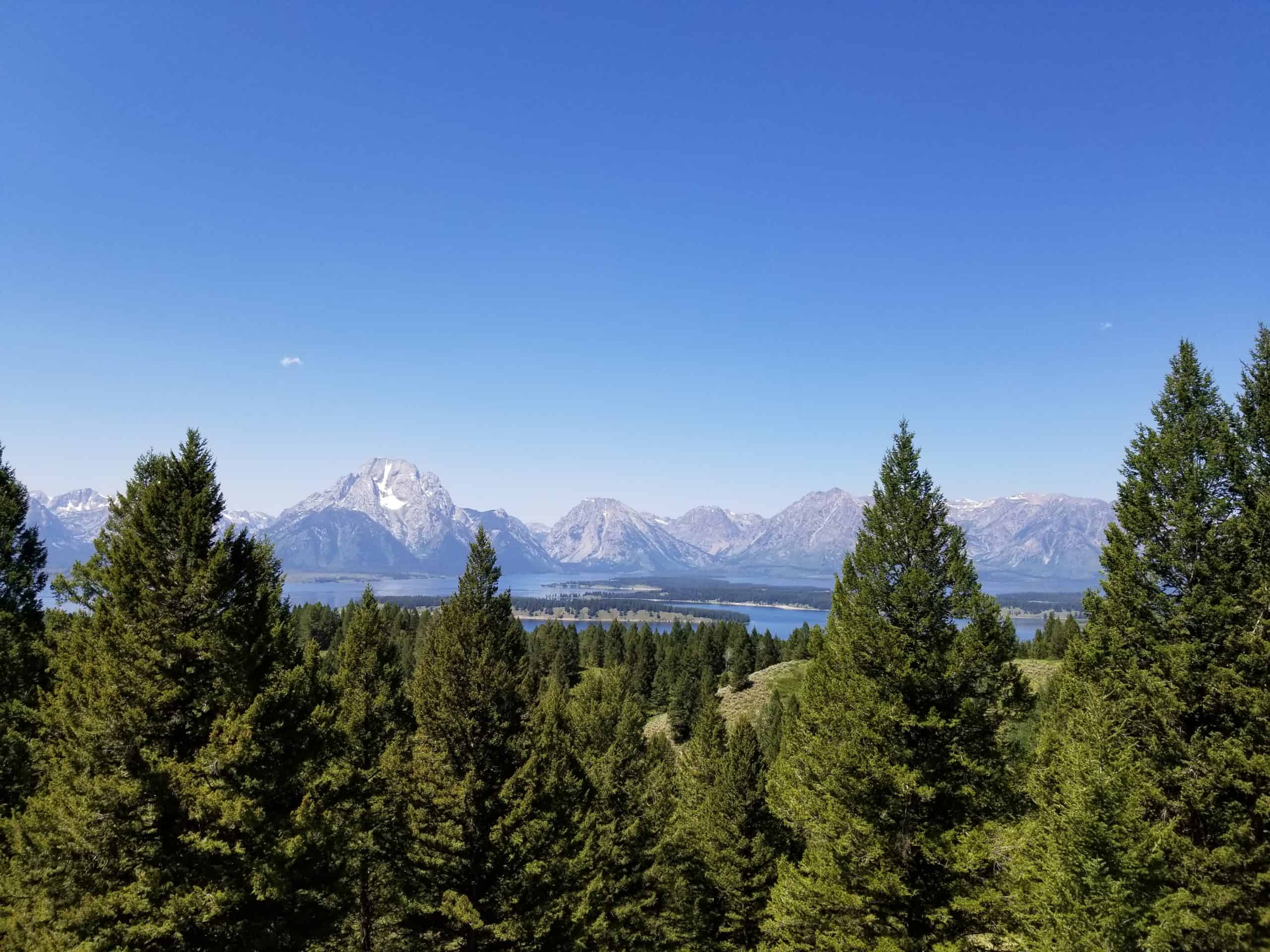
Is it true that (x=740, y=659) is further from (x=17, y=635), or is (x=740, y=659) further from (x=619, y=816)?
(x=17, y=635)

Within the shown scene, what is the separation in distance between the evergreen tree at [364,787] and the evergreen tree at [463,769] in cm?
150

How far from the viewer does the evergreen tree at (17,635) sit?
20203 millimetres

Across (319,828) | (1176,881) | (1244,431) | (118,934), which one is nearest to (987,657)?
(1176,881)

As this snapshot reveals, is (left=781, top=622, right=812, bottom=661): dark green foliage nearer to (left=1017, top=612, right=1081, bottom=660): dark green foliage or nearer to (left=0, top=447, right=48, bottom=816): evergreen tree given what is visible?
(left=1017, top=612, right=1081, bottom=660): dark green foliage

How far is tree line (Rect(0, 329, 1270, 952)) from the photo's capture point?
14172 millimetres

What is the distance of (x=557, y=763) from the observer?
88.1 ft

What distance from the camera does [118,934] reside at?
42.5 feet

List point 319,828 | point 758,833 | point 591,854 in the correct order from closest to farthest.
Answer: point 319,828, point 591,854, point 758,833

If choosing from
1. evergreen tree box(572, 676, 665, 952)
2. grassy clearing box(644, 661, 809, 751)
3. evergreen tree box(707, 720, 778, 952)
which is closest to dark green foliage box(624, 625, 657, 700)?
grassy clearing box(644, 661, 809, 751)

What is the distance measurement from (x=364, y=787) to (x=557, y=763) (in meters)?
7.65

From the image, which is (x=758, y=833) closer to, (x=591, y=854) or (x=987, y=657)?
(x=591, y=854)

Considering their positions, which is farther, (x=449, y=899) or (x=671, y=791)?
(x=671, y=791)

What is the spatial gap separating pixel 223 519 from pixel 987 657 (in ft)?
69.7

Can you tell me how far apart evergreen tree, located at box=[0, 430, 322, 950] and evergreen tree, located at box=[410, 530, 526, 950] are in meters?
5.90
